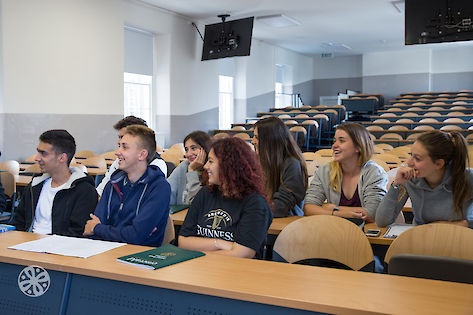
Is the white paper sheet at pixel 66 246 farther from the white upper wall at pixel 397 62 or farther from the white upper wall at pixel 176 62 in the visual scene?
the white upper wall at pixel 397 62

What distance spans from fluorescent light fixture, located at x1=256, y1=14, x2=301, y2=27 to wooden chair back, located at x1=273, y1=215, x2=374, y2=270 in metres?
9.38

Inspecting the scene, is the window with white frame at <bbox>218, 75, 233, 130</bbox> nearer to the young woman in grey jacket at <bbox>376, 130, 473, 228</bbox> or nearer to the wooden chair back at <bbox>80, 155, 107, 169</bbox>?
the wooden chair back at <bbox>80, 155, 107, 169</bbox>

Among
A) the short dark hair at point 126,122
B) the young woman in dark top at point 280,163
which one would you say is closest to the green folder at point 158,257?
the young woman in dark top at point 280,163

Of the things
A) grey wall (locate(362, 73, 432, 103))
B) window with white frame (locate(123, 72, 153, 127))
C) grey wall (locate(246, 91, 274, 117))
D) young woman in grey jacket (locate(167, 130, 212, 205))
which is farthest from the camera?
grey wall (locate(362, 73, 432, 103))

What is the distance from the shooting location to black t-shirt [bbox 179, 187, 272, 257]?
2.39 m

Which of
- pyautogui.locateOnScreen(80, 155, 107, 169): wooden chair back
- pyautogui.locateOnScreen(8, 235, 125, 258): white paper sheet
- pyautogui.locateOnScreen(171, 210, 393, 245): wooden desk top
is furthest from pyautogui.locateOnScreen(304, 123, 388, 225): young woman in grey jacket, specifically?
pyautogui.locateOnScreen(80, 155, 107, 169): wooden chair back

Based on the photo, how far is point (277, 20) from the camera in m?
11.6

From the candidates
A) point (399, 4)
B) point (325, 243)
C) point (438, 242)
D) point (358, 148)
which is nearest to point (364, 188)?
point (358, 148)

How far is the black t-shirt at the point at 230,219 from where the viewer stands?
2.39 m

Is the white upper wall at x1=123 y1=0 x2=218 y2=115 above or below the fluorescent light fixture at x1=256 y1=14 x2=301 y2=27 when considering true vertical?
below

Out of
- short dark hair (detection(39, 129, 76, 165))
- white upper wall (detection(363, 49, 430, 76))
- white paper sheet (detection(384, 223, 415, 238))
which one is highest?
white upper wall (detection(363, 49, 430, 76))

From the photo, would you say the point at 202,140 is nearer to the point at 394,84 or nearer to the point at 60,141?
the point at 60,141

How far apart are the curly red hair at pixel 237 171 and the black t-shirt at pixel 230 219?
1.8 inches

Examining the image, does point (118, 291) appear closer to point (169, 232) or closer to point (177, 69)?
point (169, 232)
